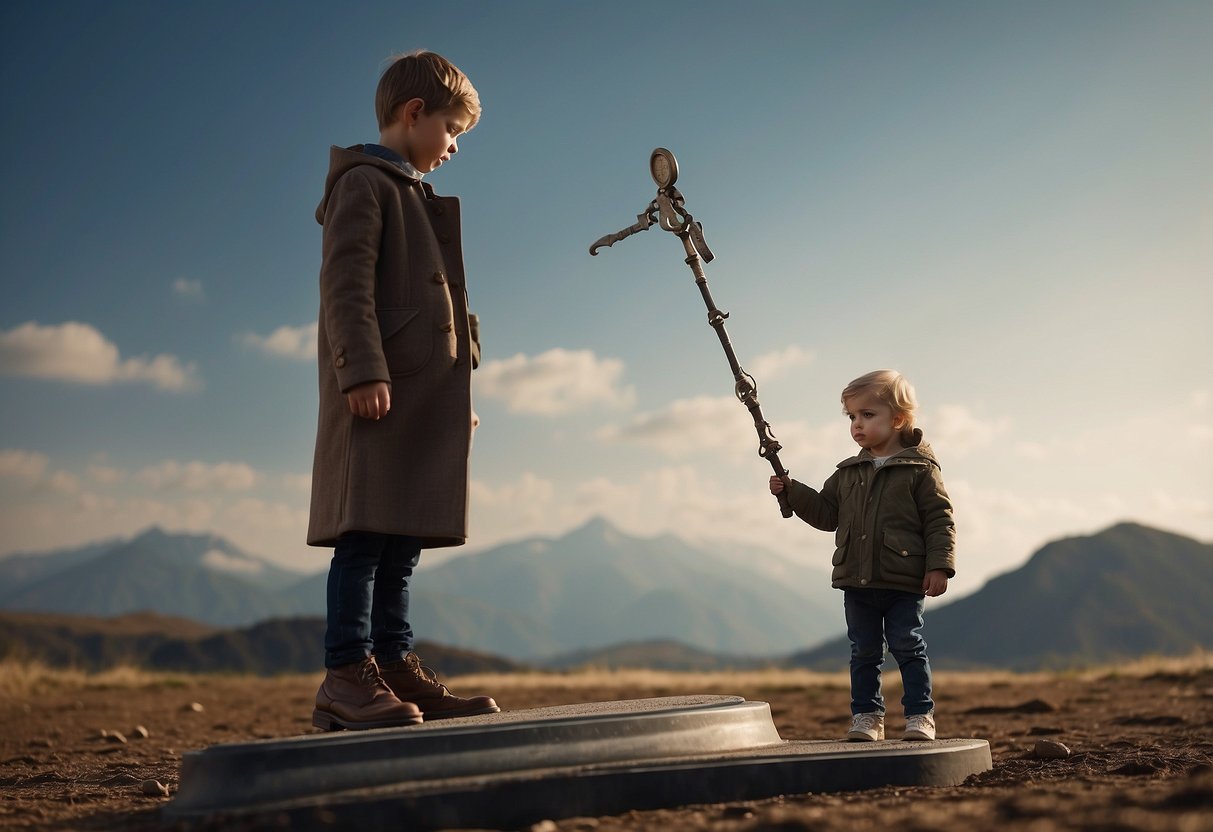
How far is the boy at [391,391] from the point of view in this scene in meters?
4.14

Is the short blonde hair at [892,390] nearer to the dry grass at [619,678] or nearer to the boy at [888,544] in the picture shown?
the boy at [888,544]

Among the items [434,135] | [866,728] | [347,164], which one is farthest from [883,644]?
[347,164]

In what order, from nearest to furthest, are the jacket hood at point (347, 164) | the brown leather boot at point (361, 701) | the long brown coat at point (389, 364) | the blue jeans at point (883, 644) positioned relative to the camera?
the brown leather boot at point (361, 701)
the long brown coat at point (389, 364)
the jacket hood at point (347, 164)
the blue jeans at point (883, 644)

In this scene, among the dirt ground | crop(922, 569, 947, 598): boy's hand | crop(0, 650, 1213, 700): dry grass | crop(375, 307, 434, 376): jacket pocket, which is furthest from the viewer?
crop(0, 650, 1213, 700): dry grass

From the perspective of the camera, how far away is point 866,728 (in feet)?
15.5

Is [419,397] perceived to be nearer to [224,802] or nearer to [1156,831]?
[224,802]

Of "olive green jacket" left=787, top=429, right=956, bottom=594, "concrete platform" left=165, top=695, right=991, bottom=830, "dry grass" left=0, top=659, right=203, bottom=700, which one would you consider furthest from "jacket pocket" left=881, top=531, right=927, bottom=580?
"dry grass" left=0, top=659, right=203, bottom=700

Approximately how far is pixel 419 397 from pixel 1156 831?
9.56 feet

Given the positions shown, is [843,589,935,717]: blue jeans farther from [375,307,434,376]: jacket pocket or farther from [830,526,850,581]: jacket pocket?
[375,307,434,376]: jacket pocket

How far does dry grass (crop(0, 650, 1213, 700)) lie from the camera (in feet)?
45.9

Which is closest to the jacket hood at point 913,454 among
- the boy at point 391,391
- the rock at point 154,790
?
the boy at point 391,391

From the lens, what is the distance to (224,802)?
342 centimetres

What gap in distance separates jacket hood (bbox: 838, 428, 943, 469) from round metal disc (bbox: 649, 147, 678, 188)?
158 cm

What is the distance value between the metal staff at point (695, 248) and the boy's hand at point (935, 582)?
0.73m
